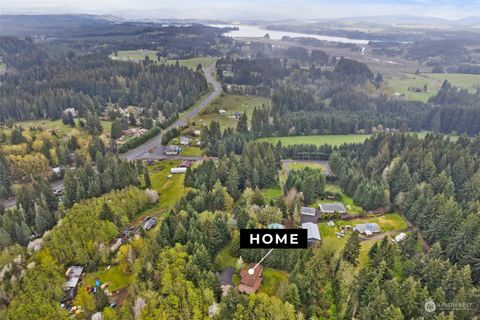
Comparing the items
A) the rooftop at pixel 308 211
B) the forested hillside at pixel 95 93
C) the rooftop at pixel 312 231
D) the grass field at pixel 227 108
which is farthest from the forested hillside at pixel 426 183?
the forested hillside at pixel 95 93

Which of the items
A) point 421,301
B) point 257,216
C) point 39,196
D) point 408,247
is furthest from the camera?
point 39,196

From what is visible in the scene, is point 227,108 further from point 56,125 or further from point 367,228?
point 367,228

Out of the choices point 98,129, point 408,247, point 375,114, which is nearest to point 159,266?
point 408,247

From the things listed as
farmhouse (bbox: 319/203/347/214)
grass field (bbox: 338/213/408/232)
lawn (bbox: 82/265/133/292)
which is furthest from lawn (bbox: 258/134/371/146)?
lawn (bbox: 82/265/133/292)

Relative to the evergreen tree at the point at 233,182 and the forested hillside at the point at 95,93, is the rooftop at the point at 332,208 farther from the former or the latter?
the forested hillside at the point at 95,93

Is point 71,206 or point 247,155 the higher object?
point 247,155

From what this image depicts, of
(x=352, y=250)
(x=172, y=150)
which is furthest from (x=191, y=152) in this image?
(x=352, y=250)

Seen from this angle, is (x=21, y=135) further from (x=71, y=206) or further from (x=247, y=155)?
(x=247, y=155)
